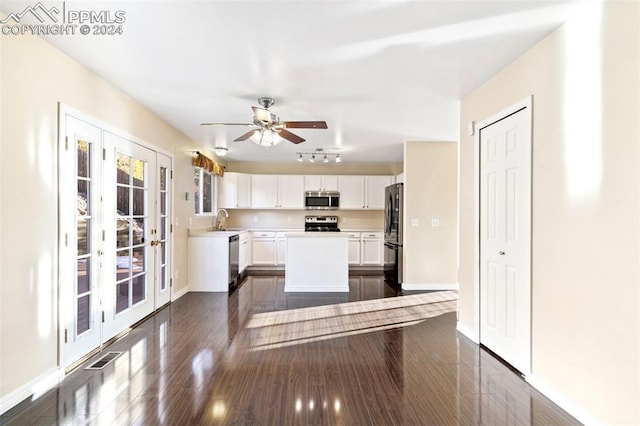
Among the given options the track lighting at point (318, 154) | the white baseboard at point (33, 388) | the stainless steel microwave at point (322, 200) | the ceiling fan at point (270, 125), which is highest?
the track lighting at point (318, 154)

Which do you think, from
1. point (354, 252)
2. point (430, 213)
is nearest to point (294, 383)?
point (430, 213)

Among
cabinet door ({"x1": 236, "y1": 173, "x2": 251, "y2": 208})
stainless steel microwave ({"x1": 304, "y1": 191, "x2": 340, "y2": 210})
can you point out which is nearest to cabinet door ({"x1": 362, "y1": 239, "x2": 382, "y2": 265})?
stainless steel microwave ({"x1": 304, "y1": 191, "x2": 340, "y2": 210})

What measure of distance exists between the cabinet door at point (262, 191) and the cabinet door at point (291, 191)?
205 millimetres

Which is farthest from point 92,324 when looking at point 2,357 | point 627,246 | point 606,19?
point 606,19

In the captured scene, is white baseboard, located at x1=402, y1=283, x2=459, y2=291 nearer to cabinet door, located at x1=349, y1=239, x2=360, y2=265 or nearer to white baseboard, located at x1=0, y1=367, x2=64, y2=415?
cabinet door, located at x1=349, y1=239, x2=360, y2=265

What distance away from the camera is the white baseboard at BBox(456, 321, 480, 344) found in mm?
3380

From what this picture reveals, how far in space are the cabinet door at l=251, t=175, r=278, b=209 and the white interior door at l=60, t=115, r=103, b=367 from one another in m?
4.62

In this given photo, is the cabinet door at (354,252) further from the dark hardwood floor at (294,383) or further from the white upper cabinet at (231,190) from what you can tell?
the dark hardwood floor at (294,383)

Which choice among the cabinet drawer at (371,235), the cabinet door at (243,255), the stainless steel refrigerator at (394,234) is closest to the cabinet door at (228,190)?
the cabinet door at (243,255)

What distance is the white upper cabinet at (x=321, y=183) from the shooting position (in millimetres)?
7746

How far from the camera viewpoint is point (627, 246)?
1.78 meters

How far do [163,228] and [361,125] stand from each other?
3065 mm

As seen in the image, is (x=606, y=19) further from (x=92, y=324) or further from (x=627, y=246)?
(x=92, y=324)

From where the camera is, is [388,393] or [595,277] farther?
[388,393]
